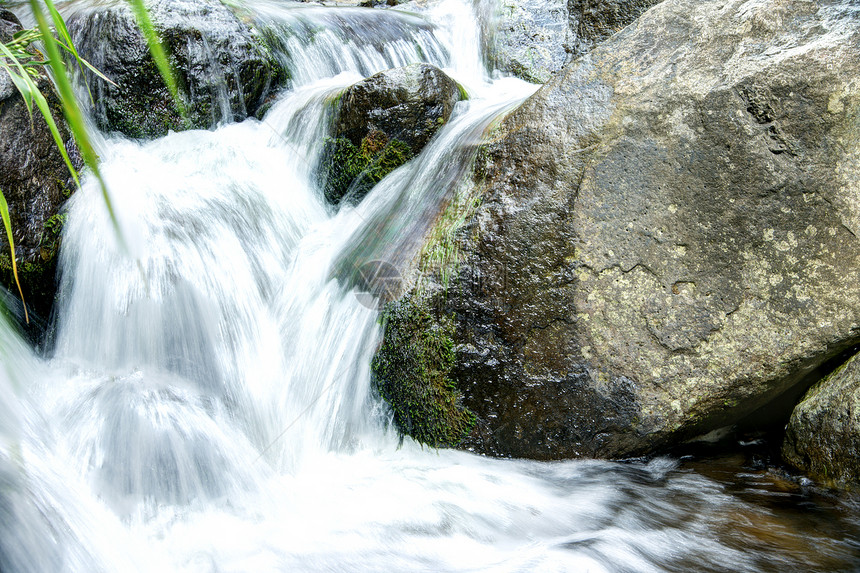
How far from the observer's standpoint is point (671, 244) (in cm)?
294

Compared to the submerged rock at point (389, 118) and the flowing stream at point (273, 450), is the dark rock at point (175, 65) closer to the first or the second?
the flowing stream at point (273, 450)

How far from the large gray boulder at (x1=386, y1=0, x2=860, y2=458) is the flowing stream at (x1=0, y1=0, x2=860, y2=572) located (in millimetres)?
354

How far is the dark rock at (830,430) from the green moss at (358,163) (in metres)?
3.12

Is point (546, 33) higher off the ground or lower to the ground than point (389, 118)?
higher

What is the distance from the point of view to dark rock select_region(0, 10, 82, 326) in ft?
12.5

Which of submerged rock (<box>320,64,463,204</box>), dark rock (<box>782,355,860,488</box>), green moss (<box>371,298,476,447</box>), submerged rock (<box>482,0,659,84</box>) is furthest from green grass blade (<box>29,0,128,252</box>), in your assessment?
submerged rock (<box>482,0,659,84</box>)

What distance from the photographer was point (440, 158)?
379 centimetres

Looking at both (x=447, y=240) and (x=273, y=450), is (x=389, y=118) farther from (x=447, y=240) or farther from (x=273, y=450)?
(x=273, y=450)

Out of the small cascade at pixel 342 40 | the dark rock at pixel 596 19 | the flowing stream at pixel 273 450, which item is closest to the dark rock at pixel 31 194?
the flowing stream at pixel 273 450

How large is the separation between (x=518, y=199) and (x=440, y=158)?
89cm

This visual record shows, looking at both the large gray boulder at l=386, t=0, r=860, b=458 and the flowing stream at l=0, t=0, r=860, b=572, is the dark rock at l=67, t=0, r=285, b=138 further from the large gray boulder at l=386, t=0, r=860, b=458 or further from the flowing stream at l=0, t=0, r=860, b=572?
the large gray boulder at l=386, t=0, r=860, b=458

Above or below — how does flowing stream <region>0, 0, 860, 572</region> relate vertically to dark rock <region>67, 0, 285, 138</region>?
below

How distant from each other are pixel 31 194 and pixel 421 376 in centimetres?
289

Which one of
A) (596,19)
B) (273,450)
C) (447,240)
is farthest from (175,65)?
(596,19)
